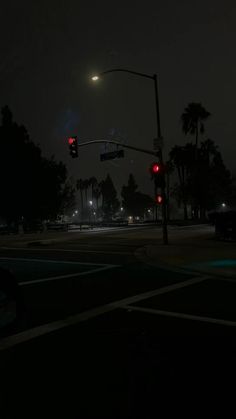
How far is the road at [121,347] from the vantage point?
149 inches

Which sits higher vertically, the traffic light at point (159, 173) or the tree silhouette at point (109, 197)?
the tree silhouette at point (109, 197)

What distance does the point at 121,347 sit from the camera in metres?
5.19

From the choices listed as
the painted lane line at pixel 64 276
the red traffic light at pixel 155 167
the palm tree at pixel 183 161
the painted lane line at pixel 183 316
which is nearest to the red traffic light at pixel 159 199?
the red traffic light at pixel 155 167

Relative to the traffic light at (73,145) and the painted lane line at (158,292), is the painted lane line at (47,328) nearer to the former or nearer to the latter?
the painted lane line at (158,292)

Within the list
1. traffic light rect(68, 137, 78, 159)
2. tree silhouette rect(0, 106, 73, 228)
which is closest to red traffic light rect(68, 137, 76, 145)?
traffic light rect(68, 137, 78, 159)

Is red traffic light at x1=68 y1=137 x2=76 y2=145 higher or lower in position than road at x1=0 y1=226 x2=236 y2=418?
higher

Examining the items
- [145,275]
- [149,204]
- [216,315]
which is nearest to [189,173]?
[145,275]

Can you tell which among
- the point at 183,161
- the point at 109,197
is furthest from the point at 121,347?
the point at 109,197

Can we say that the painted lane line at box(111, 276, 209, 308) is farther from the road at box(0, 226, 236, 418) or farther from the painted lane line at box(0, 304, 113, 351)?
the painted lane line at box(0, 304, 113, 351)

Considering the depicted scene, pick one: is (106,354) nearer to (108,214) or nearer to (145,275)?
(145,275)

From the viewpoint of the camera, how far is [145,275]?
11.5 meters

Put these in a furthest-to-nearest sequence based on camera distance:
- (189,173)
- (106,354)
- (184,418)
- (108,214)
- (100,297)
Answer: (108,214) → (189,173) → (100,297) → (106,354) → (184,418)

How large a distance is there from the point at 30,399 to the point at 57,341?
5.56ft

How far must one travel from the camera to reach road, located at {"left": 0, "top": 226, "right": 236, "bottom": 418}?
3775 millimetres
